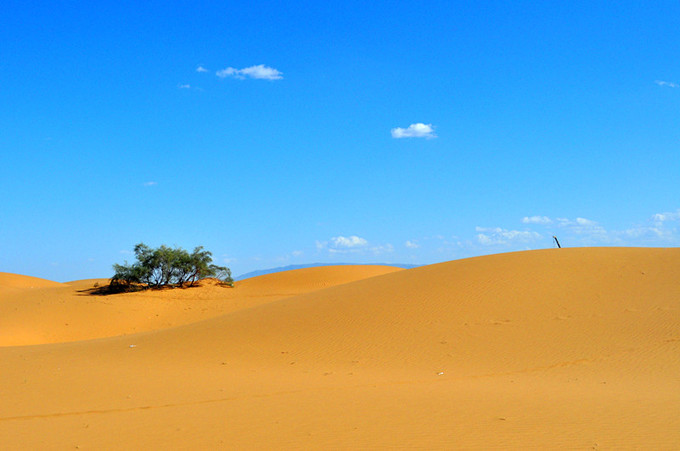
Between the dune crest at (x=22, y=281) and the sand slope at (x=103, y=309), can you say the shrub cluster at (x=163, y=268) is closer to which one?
the sand slope at (x=103, y=309)

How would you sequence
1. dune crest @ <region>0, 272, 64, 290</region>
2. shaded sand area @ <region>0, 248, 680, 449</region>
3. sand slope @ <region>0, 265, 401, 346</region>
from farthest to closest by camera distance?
1. dune crest @ <region>0, 272, 64, 290</region>
2. sand slope @ <region>0, 265, 401, 346</region>
3. shaded sand area @ <region>0, 248, 680, 449</region>

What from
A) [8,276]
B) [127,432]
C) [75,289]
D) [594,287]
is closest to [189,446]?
[127,432]

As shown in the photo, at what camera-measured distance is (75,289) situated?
29219mm

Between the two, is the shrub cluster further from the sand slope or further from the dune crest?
the dune crest

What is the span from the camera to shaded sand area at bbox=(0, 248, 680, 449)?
6.35m

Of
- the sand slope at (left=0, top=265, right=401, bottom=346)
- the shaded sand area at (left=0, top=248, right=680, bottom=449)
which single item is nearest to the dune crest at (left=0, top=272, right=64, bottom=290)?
the sand slope at (left=0, top=265, right=401, bottom=346)

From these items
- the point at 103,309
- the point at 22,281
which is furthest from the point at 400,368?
the point at 22,281

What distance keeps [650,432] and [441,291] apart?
10.7 metres

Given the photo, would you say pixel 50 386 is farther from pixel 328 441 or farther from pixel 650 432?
pixel 650 432

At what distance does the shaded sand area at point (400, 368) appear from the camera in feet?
20.8

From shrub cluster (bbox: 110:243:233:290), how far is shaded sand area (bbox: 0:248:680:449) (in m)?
6.13

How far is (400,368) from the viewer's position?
428 inches

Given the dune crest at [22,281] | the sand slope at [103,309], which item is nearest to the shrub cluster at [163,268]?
the sand slope at [103,309]

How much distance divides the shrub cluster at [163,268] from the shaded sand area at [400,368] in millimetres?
6130
